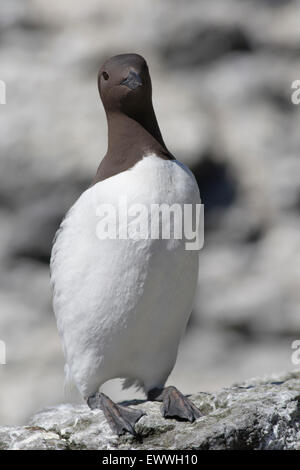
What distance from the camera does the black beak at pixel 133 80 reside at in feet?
12.5

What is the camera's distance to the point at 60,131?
946cm

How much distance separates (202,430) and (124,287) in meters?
0.78

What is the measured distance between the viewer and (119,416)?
3.71 m

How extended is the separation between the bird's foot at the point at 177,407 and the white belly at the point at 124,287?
22 centimetres

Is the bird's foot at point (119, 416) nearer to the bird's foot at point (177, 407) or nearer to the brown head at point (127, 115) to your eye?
the bird's foot at point (177, 407)

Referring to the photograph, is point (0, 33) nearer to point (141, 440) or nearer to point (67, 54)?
point (67, 54)

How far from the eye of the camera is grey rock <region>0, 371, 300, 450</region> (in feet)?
11.6

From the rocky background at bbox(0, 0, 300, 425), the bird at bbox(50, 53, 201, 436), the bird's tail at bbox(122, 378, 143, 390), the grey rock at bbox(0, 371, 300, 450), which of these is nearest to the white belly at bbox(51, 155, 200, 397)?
the bird at bbox(50, 53, 201, 436)

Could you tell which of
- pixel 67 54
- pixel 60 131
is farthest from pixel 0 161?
pixel 67 54

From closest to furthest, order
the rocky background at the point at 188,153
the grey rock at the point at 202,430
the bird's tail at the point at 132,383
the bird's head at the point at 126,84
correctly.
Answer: the grey rock at the point at 202,430
the bird's head at the point at 126,84
the bird's tail at the point at 132,383
the rocky background at the point at 188,153

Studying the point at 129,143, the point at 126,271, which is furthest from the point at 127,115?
the point at 126,271

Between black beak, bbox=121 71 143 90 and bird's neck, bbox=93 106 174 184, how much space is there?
0.18 meters

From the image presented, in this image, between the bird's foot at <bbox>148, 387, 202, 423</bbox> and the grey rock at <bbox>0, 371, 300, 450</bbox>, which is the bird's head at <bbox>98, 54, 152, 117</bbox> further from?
the grey rock at <bbox>0, 371, 300, 450</bbox>

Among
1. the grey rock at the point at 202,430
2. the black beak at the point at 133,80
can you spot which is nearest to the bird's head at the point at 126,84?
the black beak at the point at 133,80
